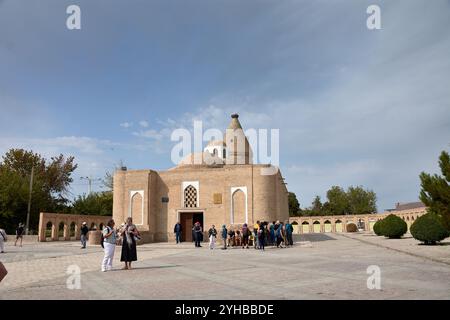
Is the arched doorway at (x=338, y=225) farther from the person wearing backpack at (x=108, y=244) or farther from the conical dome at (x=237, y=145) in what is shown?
the person wearing backpack at (x=108, y=244)

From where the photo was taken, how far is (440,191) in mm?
14023

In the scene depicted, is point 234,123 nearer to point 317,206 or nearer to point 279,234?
point 279,234

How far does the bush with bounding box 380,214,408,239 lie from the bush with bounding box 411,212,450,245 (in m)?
6.31

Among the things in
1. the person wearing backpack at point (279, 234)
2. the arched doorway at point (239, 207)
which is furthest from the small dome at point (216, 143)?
the person wearing backpack at point (279, 234)

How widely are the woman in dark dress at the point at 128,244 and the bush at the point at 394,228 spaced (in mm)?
20902

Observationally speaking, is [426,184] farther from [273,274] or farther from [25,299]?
[25,299]

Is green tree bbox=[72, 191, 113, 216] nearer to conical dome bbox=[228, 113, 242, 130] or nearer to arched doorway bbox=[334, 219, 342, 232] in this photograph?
conical dome bbox=[228, 113, 242, 130]

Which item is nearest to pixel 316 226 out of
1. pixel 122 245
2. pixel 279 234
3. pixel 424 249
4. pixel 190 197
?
pixel 190 197

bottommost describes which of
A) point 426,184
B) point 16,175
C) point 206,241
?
point 206,241

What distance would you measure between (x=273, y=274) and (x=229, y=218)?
16.8 metres

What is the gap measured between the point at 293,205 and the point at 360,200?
16128 mm
